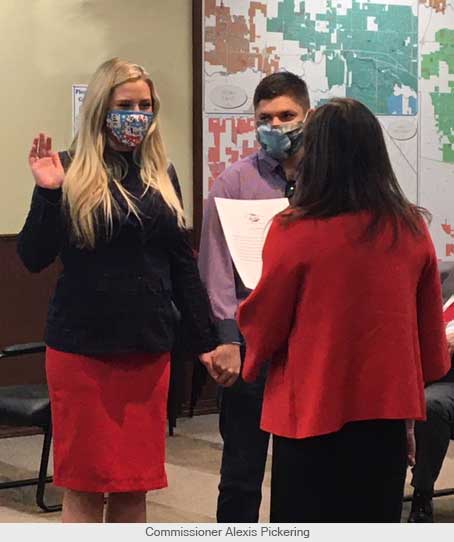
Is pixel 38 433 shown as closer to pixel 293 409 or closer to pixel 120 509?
pixel 120 509

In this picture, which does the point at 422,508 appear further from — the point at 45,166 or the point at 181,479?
the point at 45,166

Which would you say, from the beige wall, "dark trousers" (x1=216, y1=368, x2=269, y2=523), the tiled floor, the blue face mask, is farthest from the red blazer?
the beige wall

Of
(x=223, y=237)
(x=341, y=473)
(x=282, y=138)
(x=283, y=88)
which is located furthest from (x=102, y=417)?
(x=283, y=88)

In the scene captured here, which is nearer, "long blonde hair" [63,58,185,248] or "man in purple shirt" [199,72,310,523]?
"long blonde hair" [63,58,185,248]

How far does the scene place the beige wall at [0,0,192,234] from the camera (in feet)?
15.8

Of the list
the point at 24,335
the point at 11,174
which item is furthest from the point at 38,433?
the point at 11,174

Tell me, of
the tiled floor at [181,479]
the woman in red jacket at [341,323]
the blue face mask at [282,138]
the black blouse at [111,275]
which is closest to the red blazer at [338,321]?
the woman in red jacket at [341,323]

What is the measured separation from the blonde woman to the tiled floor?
3.88ft

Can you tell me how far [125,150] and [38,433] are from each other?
2.68 m

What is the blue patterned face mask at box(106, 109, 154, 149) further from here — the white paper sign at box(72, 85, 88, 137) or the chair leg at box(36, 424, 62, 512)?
the white paper sign at box(72, 85, 88, 137)

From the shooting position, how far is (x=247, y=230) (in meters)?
2.71

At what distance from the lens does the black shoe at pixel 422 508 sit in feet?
11.8

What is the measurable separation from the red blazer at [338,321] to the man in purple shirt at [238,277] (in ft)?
1.79

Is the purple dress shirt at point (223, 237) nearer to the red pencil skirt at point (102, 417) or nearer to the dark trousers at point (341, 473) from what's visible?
the red pencil skirt at point (102, 417)
